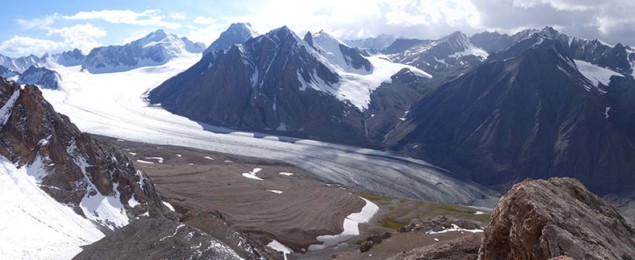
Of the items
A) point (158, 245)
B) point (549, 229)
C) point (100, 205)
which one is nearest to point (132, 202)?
point (100, 205)

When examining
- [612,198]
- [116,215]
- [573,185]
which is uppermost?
[573,185]

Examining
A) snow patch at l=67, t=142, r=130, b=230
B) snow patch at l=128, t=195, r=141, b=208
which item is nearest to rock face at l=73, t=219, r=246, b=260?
snow patch at l=67, t=142, r=130, b=230

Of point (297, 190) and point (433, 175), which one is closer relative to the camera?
point (297, 190)

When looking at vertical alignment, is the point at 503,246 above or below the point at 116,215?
above

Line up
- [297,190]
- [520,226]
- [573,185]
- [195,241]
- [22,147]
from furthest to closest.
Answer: [297,190] → [22,147] → [195,241] → [573,185] → [520,226]

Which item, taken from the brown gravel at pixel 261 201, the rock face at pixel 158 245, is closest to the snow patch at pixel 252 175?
the brown gravel at pixel 261 201

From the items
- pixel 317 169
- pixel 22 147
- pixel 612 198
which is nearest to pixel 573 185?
pixel 22 147

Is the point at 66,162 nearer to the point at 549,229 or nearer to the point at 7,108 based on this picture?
the point at 7,108

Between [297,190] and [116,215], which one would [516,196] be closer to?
[116,215]

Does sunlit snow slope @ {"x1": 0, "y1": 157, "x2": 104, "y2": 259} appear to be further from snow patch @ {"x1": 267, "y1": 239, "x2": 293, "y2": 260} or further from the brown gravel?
snow patch @ {"x1": 267, "y1": 239, "x2": 293, "y2": 260}
